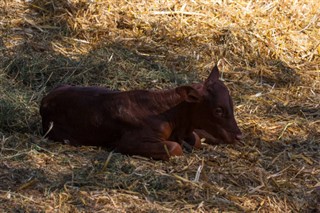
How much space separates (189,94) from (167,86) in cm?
167

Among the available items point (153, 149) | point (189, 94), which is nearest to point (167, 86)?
point (189, 94)

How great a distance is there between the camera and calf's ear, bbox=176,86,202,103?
732 centimetres

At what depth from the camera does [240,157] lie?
24.1 feet

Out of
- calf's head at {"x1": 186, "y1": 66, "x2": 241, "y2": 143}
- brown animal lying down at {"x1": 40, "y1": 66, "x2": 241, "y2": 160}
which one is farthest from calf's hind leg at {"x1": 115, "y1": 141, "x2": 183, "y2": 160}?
calf's head at {"x1": 186, "y1": 66, "x2": 241, "y2": 143}

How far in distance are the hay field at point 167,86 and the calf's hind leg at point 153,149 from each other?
0.09 m

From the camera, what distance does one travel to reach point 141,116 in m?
7.30

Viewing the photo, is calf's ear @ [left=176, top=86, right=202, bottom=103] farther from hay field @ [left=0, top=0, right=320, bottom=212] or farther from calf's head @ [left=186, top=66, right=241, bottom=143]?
hay field @ [left=0, top=0, right=320, bottom=212]

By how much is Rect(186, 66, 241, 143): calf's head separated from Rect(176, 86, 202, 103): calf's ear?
0.03 metres

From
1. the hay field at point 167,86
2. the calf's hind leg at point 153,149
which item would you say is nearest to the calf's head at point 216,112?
the hay field at point 167,86

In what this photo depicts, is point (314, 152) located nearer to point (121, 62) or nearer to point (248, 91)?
point (248, 91)

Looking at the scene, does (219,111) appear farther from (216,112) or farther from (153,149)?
(153,149)

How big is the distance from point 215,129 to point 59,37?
314 centimetres

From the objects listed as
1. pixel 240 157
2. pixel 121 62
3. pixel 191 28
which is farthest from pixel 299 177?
pixel 191 28

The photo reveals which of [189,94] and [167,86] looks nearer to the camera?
[189,94]
